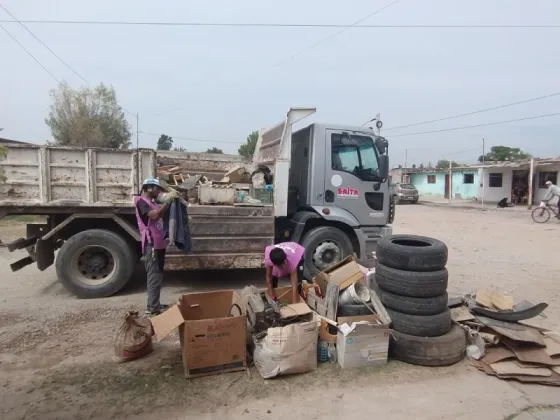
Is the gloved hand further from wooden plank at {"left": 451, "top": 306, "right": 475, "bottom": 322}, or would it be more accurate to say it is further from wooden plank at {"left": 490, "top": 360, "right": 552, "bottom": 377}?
wooden plank at {"left": 490, "top": 360, "right": 552, "bottom": 377}

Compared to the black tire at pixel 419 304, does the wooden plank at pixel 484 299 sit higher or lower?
lower

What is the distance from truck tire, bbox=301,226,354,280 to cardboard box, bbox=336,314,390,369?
95.9 inches

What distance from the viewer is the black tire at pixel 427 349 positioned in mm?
3664

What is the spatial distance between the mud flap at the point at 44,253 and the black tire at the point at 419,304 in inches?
183

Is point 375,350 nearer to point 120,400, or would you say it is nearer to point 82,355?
point 120,400

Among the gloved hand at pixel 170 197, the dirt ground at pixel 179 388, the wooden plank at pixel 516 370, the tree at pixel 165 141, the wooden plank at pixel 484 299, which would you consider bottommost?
the dirt ground at pixel 179 388

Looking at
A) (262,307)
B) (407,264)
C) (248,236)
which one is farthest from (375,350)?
(248,236)

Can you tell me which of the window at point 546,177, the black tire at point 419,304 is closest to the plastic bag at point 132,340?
the black tire at point 419,304

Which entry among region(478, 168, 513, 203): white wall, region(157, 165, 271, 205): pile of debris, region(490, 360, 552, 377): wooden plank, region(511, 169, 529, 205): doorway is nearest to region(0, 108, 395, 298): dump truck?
region(157, 165, 271, 205): pile of debris

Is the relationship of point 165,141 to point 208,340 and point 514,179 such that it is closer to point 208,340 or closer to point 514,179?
point 514,179

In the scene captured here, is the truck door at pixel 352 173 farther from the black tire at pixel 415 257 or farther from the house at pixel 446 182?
the house at pixel 446 182

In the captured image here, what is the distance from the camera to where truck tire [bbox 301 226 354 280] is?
6062mm

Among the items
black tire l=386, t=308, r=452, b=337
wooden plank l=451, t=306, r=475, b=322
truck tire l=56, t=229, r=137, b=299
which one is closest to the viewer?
black tire l=386, t=308, r=452, b=337

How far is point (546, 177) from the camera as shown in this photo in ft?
84.6
